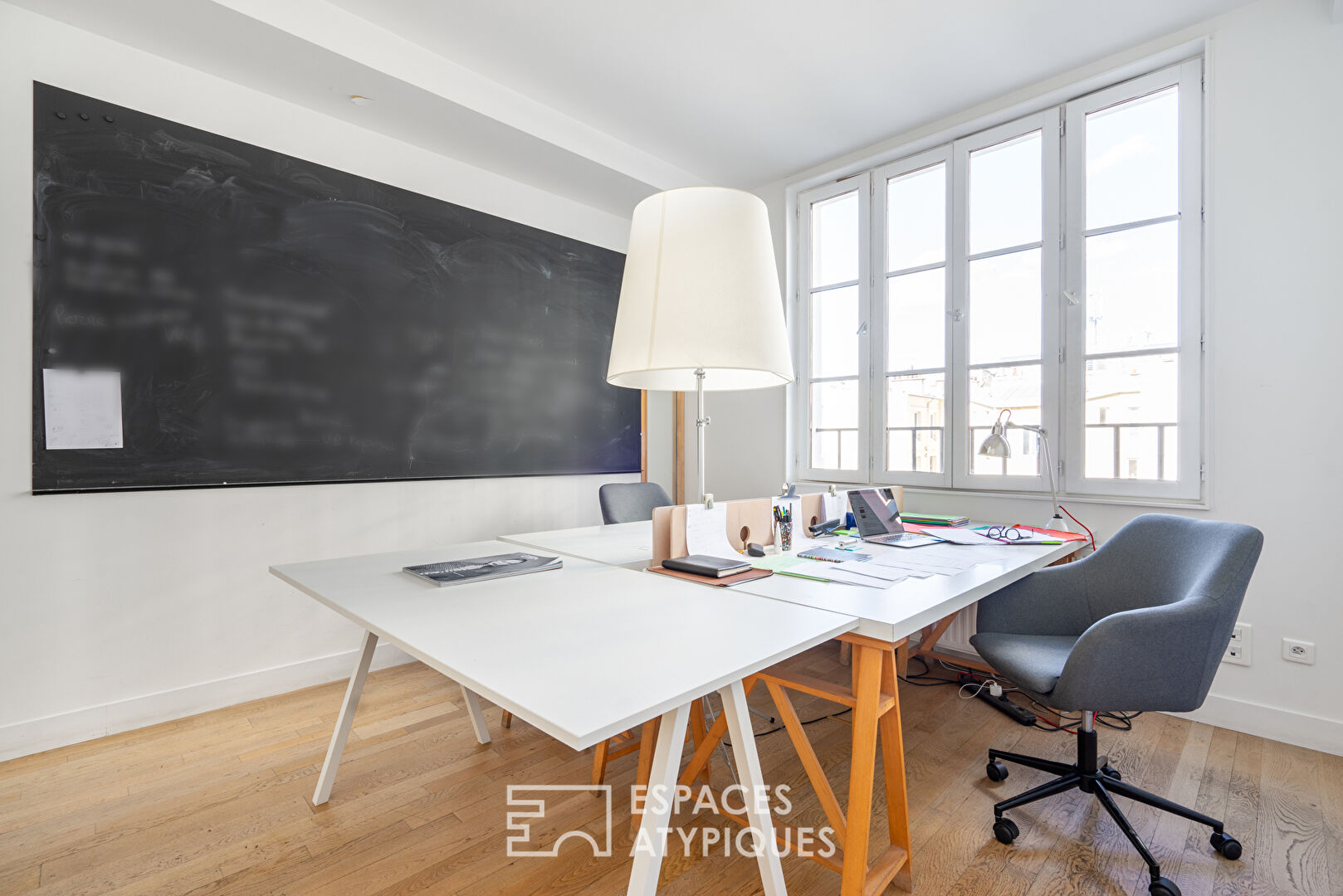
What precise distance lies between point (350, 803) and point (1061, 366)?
11.3ft

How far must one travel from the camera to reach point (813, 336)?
3977mm

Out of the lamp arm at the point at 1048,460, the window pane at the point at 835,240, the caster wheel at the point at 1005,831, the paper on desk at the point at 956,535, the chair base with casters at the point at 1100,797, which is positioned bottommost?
the caster wheel at the point at 1005,831


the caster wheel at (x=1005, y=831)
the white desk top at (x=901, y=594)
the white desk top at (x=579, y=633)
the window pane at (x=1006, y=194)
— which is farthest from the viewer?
the window pane at (x=1006, y=194)

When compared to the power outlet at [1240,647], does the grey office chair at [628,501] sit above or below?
above

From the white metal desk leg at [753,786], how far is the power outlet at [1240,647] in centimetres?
240

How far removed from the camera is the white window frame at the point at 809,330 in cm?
367

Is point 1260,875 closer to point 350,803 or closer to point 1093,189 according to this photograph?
point 350,803

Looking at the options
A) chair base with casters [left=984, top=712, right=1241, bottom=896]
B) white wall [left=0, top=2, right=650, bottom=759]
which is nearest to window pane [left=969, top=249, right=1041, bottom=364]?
chair base with casters [left=984, top=712, right=1241, bottom=896]

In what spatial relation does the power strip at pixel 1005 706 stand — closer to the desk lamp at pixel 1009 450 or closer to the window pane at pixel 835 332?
the desk lamp at pixel 1009 450

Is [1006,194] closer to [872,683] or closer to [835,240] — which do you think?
[835,240]

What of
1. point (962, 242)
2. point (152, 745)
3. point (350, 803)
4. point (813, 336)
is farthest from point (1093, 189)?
point (152, 745)

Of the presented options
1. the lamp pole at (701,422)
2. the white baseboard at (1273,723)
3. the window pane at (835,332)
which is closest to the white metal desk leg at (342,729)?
the lamp pole at (701,422)

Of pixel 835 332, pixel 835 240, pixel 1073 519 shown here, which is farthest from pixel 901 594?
pixel 835 240

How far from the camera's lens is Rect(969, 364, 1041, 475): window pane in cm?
304
